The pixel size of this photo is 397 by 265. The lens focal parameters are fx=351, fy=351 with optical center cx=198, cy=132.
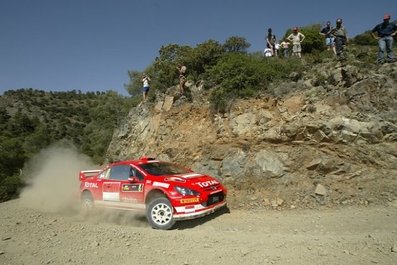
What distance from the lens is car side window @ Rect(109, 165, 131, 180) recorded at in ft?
34.1

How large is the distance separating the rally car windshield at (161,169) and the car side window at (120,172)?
494 millimetres

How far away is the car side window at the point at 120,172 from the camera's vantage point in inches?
409

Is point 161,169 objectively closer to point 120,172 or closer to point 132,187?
point 132,187

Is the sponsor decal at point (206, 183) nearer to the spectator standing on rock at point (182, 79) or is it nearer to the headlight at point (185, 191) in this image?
the headlight at point (185, 191)

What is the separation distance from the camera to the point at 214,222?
9.48m

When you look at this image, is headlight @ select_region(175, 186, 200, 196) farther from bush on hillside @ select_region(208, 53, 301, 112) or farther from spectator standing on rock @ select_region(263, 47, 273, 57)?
spectator standing on rock @ select_region(263, 47, 273, 57)

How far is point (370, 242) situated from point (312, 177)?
4181 mm

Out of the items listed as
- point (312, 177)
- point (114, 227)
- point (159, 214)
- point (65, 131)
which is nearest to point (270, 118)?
point (312, 177)

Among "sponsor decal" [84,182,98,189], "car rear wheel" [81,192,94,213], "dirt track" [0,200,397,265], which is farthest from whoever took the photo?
"car rear wheel" [81,192,94,213]

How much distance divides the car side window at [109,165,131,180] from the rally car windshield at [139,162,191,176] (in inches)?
19.5

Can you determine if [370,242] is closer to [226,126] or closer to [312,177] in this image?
[312,177]

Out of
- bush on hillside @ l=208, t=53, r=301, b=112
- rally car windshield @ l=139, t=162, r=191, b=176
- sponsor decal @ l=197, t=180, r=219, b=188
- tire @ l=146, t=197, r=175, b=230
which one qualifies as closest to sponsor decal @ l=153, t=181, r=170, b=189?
tire @ l=146, t=197, r=175, b=230

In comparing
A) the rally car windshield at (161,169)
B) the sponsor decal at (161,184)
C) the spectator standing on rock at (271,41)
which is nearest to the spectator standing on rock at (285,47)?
the spectator standing on rock at (271,41)

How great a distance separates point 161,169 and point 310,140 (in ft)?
16.0
